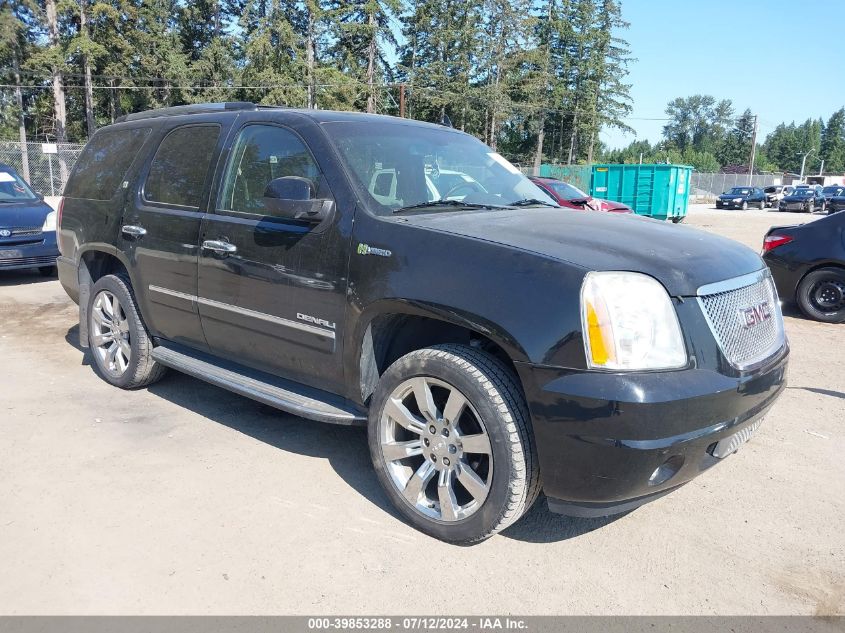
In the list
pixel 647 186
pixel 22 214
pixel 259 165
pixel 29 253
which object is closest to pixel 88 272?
pixel 259 165

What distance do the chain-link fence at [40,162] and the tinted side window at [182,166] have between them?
82.6 feet

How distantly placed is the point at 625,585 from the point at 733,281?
1414 mm

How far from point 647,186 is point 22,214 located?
21.2 meters

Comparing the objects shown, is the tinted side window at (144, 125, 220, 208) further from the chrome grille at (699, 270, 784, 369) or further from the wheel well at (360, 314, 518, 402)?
the chrome grille at (699, 270, 784, 369)

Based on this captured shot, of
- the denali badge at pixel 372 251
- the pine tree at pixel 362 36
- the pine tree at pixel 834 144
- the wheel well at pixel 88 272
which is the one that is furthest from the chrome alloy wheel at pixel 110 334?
the pine tree at pixel 834 144

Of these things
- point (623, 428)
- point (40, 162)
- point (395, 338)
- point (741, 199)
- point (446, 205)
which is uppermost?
point (40, 162)

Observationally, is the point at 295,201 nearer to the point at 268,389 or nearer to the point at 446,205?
the point at 446,205

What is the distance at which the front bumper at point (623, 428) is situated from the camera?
2.62 meters

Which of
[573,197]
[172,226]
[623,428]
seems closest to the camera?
[623,428]

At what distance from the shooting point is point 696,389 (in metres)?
2.69

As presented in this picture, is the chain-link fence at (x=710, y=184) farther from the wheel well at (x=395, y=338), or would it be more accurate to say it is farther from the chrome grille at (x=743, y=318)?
the wheel well at (x=395, y=338)

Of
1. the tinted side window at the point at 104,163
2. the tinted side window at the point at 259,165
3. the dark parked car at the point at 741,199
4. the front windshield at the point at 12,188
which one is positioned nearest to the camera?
the tinted side window at the point at 259,165

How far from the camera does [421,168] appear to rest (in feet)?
12.8

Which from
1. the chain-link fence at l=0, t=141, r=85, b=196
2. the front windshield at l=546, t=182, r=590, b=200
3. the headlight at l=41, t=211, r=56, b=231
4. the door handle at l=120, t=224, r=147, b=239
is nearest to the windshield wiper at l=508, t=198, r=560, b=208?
the door handle at l=120, t=224, r=147, b=239
